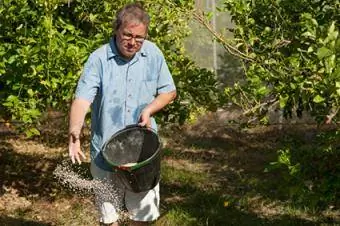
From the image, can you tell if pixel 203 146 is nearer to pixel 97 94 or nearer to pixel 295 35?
pixel 295 35

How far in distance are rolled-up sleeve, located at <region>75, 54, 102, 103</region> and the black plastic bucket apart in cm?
27

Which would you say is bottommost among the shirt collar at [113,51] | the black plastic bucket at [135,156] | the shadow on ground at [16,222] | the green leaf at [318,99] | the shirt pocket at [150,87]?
the shadow on ground at [16,222]

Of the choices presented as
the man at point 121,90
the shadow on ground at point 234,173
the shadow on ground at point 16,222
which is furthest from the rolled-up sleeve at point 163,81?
the shadow on ground at point 16,222

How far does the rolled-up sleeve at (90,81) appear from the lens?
346cm

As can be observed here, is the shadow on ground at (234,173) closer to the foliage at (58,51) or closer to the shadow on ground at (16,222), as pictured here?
the foliage at (58,51)

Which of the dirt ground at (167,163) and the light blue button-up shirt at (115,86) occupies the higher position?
the light blue button-up shirt at (115,86)

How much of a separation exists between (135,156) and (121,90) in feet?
1.42

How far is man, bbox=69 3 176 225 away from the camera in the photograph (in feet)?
11.1

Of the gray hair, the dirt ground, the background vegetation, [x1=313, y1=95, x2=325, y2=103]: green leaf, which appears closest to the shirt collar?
the gray hair

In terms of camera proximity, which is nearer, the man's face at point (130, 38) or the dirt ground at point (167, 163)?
the man's face at point (130, 38)

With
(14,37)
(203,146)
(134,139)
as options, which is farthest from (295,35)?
(203,146)

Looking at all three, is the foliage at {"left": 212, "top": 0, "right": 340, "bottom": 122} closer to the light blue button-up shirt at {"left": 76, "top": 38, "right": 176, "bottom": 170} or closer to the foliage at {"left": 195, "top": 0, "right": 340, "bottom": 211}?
the foliage at {"left": 195, "top": 0, "right": 340, "bottom": 211}

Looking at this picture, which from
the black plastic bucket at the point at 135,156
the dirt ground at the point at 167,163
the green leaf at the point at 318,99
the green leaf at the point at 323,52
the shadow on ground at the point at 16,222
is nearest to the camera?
the green leaf at the point at 323,52

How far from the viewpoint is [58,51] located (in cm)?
466
